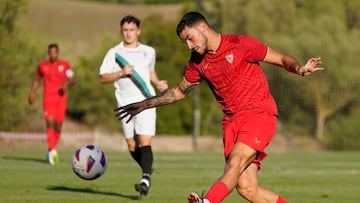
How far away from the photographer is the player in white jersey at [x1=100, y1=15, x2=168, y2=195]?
43.2ft

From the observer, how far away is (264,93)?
30.2 ft

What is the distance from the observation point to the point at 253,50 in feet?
30.0

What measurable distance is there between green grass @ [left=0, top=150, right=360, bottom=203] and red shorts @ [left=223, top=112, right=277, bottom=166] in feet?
9.34

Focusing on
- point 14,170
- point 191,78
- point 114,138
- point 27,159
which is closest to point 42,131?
point 114,138

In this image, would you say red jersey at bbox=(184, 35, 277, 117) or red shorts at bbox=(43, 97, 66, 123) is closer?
red jersey at bbox=(184, 35, 277, 117)

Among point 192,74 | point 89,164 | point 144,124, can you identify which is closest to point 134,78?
point 144,124

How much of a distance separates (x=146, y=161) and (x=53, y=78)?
7391 millimetres

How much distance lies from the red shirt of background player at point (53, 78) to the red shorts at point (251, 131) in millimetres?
10854

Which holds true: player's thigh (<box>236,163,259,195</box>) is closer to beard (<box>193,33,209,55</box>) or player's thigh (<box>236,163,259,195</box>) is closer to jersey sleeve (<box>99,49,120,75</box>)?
beard (<box>193,33,209,55</box>)

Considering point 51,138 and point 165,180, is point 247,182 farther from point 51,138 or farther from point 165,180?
point 51,138

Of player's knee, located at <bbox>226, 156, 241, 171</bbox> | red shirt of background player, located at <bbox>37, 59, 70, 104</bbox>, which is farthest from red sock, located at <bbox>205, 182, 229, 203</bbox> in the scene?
red shirt of background player, located at <bbox>37, 59, 70, 104</bbox>

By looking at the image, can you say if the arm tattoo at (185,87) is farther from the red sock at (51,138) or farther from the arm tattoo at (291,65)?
the red sock at (51,138)

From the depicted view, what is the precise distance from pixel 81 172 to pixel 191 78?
2.51 m

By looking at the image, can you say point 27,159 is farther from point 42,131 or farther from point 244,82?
point 42,131
